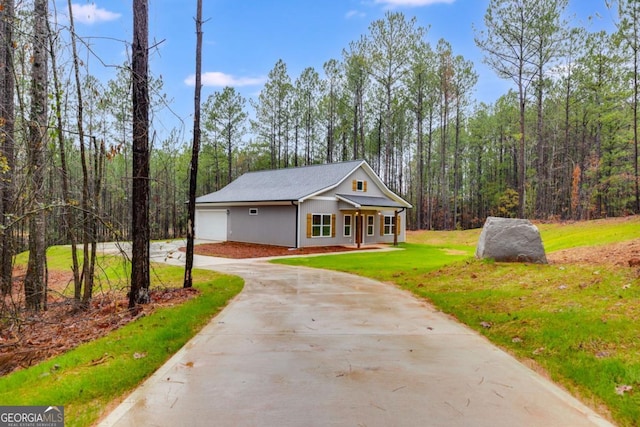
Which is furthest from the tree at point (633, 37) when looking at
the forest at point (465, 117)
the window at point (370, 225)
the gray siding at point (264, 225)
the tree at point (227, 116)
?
the tree at point (227, 116)

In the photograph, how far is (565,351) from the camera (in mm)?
4004

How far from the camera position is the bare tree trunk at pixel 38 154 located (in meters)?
4.93

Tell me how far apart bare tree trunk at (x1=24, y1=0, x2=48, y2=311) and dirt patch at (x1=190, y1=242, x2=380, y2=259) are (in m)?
9.61

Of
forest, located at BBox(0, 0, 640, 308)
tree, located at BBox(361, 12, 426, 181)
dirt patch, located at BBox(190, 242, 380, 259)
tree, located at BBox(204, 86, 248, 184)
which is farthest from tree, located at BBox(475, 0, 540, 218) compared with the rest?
tree, located at BBox(204, 86, 248, 184)

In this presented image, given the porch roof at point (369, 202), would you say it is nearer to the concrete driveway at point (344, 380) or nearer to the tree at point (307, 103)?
the concrete driveway at point (344, 380)

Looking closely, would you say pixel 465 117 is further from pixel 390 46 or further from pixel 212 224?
pixel 212 224

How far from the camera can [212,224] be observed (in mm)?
24391

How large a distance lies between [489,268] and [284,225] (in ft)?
40.5

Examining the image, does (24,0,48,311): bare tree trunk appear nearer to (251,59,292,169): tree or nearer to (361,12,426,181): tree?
(361,12,426,181): tree

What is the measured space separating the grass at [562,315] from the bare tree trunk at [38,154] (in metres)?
6.12

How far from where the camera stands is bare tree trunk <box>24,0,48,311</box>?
194 inches

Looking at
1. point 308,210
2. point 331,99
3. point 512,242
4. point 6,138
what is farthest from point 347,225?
point 331,99

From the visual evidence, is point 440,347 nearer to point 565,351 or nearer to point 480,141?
point 565,351

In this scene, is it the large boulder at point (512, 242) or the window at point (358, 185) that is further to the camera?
the window at point (358, 185)
